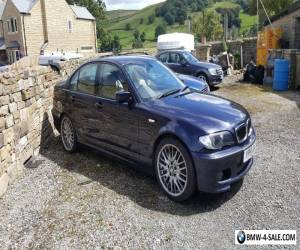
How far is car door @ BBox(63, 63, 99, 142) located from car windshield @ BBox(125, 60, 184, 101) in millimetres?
829

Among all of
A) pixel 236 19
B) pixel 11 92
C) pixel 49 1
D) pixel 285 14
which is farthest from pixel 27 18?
pixel 236 19

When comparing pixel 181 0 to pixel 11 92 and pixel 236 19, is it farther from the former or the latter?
pixel 11 92

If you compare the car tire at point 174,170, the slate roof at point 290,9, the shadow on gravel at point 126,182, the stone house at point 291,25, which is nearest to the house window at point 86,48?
the slate roof at point 290,9

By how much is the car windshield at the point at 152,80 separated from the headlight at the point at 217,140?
4.15ft

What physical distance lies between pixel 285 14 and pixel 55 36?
29.0 metres

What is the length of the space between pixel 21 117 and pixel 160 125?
2.86 m

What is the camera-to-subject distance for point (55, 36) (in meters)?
41.0

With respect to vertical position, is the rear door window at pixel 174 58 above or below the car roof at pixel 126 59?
below

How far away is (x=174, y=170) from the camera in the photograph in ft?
15.4

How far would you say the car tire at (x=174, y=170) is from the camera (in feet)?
14.7

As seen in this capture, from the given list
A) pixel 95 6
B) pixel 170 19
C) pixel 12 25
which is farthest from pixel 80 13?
pixel 170 19

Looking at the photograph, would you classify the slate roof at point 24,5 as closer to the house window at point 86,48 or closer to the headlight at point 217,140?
the house window at point 86,48

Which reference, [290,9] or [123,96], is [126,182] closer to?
[123,96]

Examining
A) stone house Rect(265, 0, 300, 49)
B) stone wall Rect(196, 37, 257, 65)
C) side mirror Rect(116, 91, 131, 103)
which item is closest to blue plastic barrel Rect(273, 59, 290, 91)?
stone house Rect(265, 0, 300, 49)
